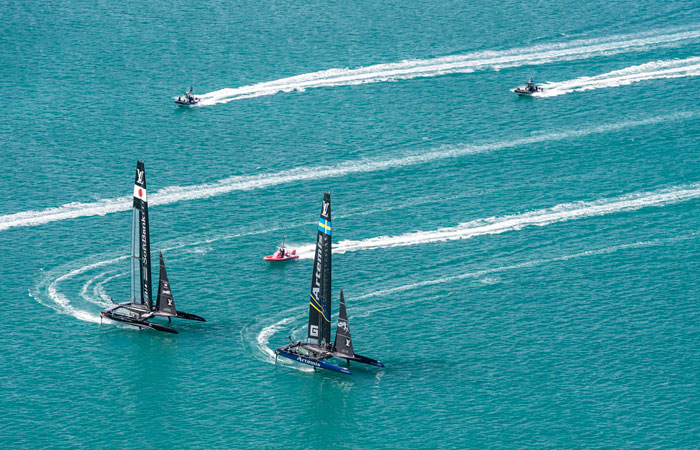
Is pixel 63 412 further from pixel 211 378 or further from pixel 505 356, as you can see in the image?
pixel 505 356

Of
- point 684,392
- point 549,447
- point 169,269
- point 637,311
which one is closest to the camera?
point 549,447

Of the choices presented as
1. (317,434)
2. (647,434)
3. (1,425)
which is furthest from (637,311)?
(1,425)

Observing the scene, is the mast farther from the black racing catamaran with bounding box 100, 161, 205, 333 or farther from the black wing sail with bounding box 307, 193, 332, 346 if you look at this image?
the black wing sail with bounding box 307, 193, 332, 346

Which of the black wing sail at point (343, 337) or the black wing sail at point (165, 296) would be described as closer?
the black wing sail at point (343, 337)

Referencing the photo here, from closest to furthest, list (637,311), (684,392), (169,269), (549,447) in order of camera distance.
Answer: (549,447)
(684,392)
(637,311)
(169,269)

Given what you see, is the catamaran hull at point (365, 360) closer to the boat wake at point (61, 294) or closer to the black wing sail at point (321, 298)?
the black wing sail at point (321, 298)

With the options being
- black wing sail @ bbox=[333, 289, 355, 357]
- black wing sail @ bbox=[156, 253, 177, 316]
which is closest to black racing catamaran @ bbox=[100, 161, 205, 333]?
black wing sail @ bbox=[156, 253, 177, 316]

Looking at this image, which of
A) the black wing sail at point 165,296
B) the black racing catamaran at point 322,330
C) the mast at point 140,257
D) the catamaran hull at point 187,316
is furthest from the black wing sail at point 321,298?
the mast at point 140,257
